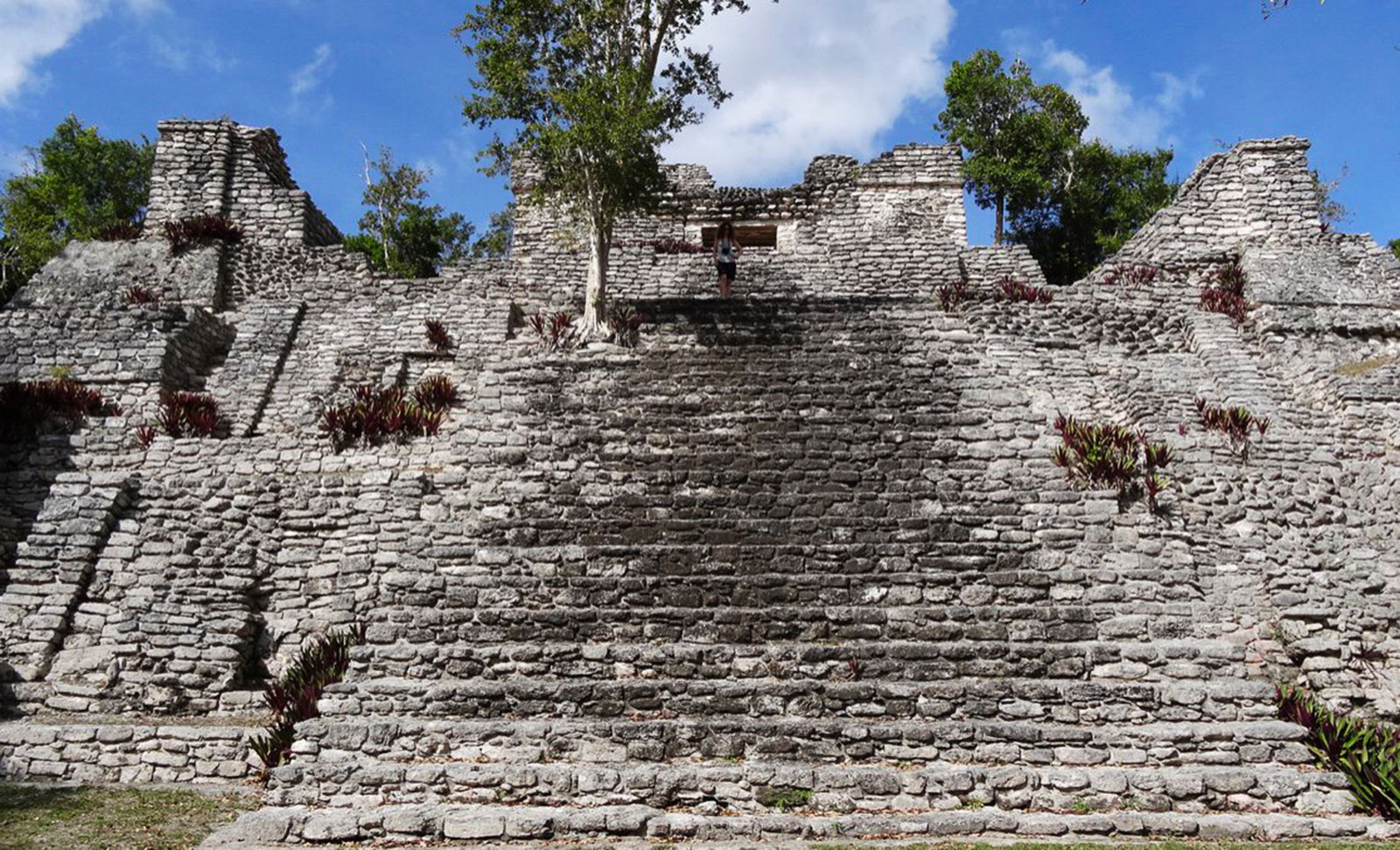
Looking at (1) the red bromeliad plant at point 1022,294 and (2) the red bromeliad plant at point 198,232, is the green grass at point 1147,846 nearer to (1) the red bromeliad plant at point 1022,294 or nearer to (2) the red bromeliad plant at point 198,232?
(1) the red bromeliad plant at point 1022,294

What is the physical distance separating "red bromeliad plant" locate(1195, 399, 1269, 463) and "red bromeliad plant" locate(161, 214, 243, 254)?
654 inches

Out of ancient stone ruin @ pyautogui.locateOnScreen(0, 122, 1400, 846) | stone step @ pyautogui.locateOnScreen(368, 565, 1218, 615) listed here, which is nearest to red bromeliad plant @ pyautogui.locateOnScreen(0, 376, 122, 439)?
ancient stone ruin @ pyautogui.locateOnScreen(0, 122, 1400, 846)

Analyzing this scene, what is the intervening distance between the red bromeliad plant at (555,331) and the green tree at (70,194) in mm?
15343

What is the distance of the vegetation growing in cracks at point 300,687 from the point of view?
686 cm

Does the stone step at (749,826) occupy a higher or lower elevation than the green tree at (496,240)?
lower

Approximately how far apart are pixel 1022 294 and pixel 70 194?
83.0ft

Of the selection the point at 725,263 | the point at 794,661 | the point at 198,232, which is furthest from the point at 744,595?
the point at 198,232

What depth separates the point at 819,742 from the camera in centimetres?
638

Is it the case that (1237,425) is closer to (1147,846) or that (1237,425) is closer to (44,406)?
(1147,846)

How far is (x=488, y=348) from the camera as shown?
1194 centimetres

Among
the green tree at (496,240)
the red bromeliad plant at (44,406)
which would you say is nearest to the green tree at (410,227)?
the green tree at (496,240)

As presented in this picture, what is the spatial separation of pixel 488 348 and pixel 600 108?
4.01 meters

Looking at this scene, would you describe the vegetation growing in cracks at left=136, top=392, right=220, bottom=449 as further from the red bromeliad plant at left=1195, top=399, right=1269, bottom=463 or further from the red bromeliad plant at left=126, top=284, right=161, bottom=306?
the red bromeliad plant at left=1195, top=399, right=1269, bottom=463

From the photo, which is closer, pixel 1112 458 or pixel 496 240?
pixel 1112 458
